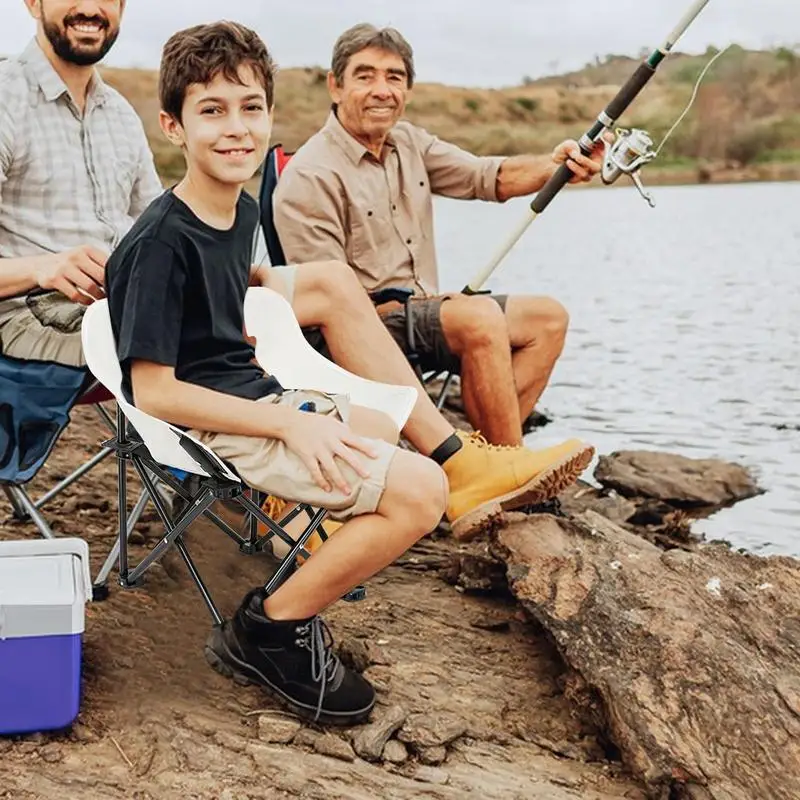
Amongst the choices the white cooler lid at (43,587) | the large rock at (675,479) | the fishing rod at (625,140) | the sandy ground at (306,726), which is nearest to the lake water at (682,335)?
the large rock at (675,479)

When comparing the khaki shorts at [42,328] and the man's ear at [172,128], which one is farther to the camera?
the khaki shorts at [42,328]

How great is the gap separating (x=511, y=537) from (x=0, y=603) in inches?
50.0

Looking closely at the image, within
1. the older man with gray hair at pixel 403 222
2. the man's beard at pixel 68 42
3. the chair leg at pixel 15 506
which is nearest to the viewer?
the chair leg at pixel 15 506

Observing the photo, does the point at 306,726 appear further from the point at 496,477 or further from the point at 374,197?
the point at 374,197

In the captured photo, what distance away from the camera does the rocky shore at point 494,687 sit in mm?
2484

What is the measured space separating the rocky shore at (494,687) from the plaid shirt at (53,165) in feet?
2.59

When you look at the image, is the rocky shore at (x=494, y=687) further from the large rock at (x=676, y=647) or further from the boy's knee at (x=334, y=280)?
the boy's knee at (x=334, y=280)

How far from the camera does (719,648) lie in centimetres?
278

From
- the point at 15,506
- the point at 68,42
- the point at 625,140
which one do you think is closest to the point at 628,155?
the point at 625,140

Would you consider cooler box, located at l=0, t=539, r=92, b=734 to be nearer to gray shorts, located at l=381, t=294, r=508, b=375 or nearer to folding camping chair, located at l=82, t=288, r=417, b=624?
folding camping chair, located at l=82, t=288, r=417, b=624

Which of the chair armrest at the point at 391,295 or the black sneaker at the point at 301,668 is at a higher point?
the chair armrest at the point at 391,295

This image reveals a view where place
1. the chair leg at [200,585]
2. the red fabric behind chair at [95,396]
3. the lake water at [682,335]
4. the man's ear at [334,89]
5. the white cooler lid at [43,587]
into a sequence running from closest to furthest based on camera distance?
the white cooler lid at [43,587] < the chair leg at [200,585] < the red fabric behind chair at [95,396] < the man's ear at [334,89] < the lake water at [682,335]

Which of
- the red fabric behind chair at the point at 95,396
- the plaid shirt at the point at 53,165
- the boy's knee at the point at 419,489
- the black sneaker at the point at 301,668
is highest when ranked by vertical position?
the plaid shirt at the point at 53,165

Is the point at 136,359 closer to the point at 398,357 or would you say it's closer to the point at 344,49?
the point at 398,357
